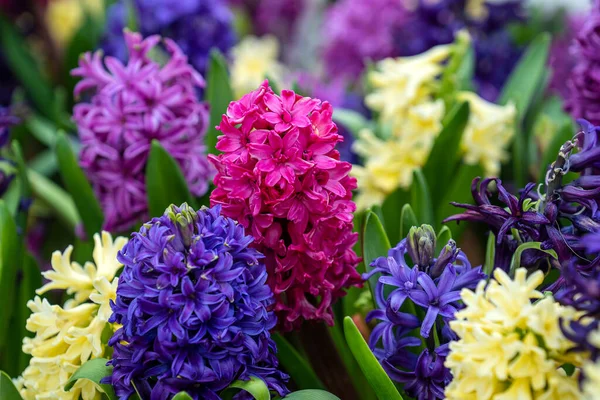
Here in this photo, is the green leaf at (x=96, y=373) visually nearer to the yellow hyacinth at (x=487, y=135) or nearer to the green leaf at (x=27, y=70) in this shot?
the yellow hyacinth at (x=487, y=135)

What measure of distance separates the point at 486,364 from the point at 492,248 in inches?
9.4

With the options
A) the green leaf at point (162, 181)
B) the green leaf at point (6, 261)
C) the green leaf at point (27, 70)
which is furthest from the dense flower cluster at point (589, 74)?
the green leaf at point (27, 70)

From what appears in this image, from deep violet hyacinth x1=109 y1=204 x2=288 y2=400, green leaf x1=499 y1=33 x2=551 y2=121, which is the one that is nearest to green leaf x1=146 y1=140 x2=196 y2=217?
deep violet hyacinth x1=109 y1=204 x2=288 y2=400

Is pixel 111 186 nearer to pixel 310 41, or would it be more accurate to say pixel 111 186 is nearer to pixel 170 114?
pixel 170 114

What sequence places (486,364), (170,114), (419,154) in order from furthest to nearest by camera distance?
(419,154)
(170,114)
(486,364)

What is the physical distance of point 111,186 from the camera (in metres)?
0.86

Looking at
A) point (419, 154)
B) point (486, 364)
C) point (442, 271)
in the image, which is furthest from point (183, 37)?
point (486, 364)

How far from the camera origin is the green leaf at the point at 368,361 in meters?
0.58

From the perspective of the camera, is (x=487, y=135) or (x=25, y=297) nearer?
(x=25, y=297)

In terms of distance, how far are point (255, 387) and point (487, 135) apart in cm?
62

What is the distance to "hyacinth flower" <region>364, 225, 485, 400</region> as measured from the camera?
0.57 metres

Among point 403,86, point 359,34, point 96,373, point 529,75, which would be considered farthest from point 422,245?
point 359,34

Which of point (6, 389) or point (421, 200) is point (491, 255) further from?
point (6, 389)

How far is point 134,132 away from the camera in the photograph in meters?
0.84
